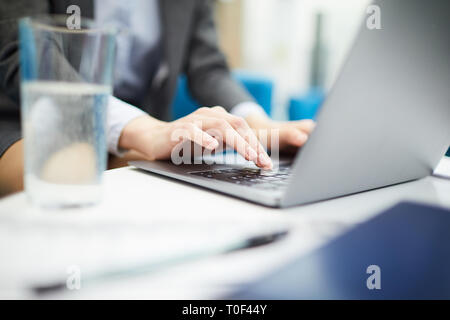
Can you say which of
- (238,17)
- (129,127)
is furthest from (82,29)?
(238,17)

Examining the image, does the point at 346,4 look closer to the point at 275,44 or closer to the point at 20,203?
the point at 275,44

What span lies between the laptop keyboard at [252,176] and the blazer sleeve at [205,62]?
711 mm

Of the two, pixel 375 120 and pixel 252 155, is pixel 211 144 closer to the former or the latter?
pixel 252 155

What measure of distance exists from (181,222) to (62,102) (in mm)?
135

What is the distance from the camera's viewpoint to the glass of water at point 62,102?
32 cm

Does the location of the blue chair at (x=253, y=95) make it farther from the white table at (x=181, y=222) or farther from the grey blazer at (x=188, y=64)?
the white table at (x=181, y=222)

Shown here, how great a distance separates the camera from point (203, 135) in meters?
0.50

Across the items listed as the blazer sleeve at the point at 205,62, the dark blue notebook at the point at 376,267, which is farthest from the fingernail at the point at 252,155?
the blazer sleeve at the point at 205,62

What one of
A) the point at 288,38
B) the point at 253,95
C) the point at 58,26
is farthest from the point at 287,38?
the point at 58,26

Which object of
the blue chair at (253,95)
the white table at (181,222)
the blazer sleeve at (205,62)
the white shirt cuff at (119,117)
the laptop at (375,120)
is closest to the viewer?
the white table at (181,222)

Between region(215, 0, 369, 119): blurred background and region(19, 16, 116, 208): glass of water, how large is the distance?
292cm
